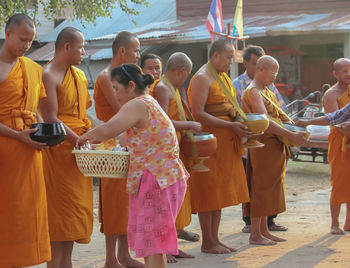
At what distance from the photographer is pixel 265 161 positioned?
22.2ft

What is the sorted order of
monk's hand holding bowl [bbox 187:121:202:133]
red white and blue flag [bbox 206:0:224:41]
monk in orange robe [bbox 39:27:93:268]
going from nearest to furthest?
1. monk in orange robe [bbox 39:27:93:268]
2. monk's hand holding bowl [bbox 187:121:202:133]
3. red white and blue flag [bbox 206:0:224:41]

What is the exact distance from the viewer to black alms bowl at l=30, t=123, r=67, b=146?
14.9 ft

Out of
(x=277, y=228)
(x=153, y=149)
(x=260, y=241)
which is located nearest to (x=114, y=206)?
(x=153, y=149)

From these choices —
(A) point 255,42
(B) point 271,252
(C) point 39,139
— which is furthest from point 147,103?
(A) point 255,42

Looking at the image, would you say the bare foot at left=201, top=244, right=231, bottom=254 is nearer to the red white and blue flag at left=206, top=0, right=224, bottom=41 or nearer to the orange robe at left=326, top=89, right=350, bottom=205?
the orange robe at left=326, top=89, right=350, bottom=205

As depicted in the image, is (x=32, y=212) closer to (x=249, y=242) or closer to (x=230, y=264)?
(x=230, y=264)

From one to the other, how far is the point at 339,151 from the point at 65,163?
3.53 m

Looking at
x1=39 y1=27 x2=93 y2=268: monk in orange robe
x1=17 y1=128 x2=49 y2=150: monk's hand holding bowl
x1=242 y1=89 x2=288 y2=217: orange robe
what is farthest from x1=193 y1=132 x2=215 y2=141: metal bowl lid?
x1=17 y1=128 x2=49 y2=150: monk's hand holding bowl

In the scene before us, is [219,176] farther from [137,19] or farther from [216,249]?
[137,19]

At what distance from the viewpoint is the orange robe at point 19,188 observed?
14.9 feet

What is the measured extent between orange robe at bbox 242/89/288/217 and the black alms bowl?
8.71 ft

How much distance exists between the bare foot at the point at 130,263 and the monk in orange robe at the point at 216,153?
87 centimetres

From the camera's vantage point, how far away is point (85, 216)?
17.2 feet

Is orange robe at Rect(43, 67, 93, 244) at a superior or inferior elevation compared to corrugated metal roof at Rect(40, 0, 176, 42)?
inferior
